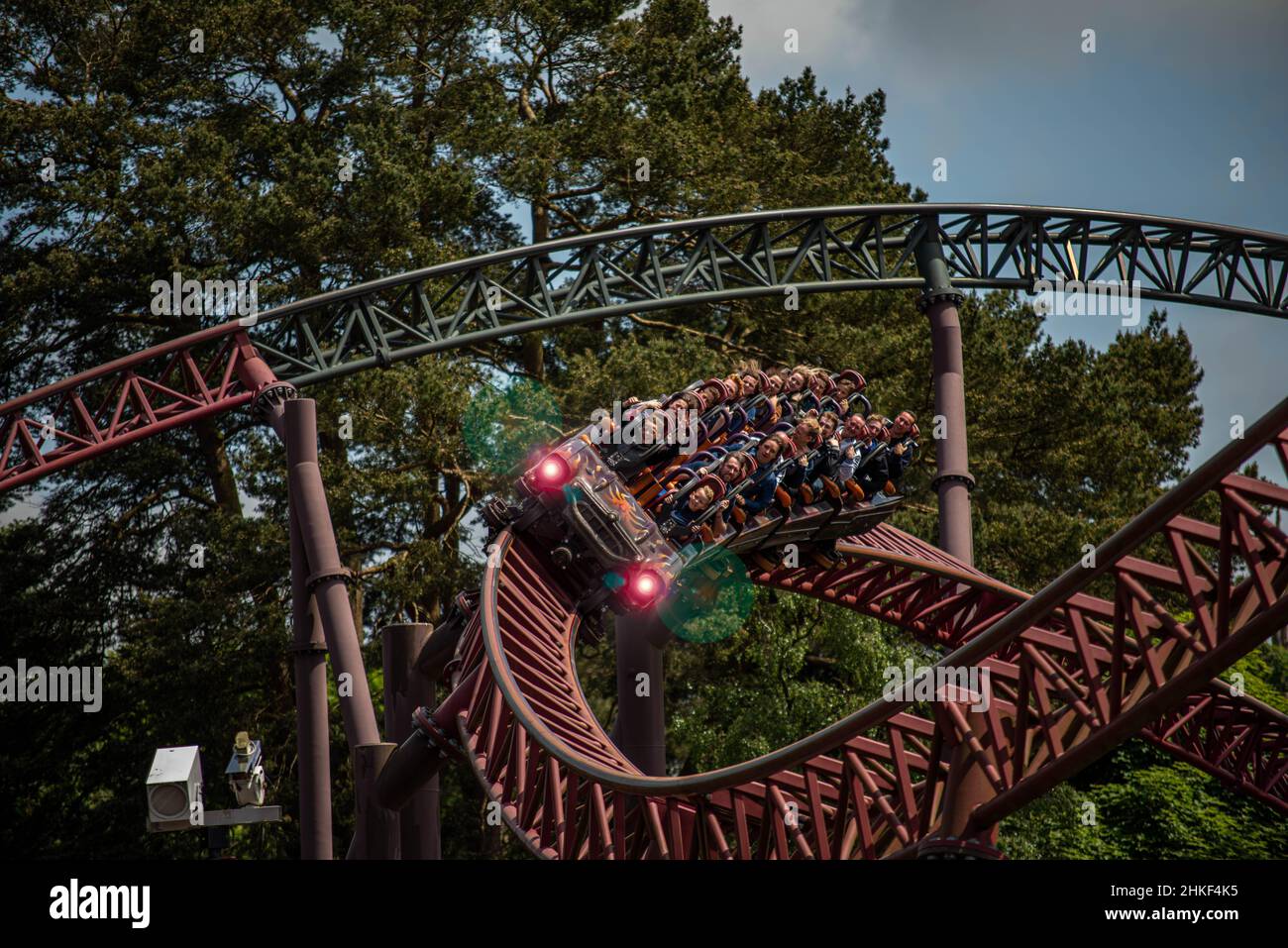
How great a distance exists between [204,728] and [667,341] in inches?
305

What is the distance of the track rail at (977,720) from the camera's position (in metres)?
5.64

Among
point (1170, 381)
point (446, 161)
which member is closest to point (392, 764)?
point (446, 161)

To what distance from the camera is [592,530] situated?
32.1 ft

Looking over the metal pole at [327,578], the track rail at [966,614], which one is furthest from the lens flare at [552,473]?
the track rail at [966,614]

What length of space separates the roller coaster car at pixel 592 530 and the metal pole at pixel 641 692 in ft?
6.03

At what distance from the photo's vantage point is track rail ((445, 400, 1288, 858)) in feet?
18.5

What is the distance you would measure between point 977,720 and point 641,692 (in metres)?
5.92

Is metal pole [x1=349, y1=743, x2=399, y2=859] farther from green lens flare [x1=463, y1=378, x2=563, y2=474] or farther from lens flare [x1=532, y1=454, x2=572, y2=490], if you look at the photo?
green lens flare [x1=463, y1=378, x2=563, y2=474]

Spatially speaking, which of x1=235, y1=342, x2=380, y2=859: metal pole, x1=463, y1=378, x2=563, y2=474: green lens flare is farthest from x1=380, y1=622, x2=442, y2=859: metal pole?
x1=463, y1=378, x2=563, y2=474: green lens flare

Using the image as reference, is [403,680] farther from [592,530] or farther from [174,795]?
[174,795]

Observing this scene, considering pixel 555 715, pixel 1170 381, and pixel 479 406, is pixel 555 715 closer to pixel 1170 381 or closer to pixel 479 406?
pixel 479 406

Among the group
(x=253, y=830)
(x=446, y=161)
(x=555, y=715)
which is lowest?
(x=253, y=830)

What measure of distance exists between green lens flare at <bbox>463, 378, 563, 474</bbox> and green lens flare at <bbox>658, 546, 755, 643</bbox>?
3038 mm
